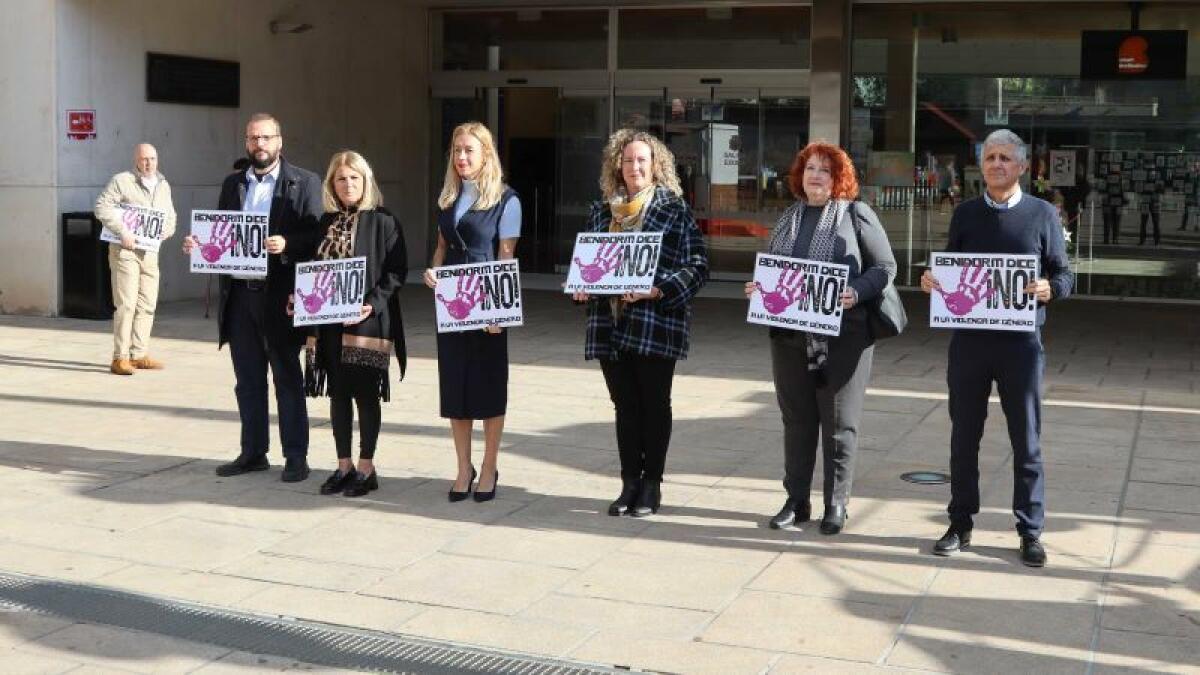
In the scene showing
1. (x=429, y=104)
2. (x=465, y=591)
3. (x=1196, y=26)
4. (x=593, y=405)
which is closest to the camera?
(x=465, y=591)

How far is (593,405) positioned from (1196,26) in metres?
11.9

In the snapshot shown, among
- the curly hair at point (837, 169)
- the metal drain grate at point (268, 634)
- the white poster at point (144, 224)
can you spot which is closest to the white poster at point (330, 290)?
the metal drain grate at point (268, 634)

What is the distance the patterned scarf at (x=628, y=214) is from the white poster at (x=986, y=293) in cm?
144

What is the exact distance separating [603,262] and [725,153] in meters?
13.9

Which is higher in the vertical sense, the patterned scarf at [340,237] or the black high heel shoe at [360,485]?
the patterned scarf at [340,237]

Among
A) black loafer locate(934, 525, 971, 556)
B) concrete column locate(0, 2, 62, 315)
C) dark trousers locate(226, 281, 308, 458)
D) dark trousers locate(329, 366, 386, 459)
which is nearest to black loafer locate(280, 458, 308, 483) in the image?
dark trousers locate(226, 281, 308, 458)

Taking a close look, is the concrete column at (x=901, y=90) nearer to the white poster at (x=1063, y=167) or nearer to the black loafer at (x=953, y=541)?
the white poster at (x=1063, y=167)

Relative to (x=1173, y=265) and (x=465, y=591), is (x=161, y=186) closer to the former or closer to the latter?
(x=465, y=591)

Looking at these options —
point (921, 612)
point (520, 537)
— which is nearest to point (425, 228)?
point (520, 537)

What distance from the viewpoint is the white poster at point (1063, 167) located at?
19.7 m

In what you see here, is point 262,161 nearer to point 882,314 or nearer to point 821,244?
point 821,244

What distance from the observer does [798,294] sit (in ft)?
22.7

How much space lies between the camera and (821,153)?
7023 mm

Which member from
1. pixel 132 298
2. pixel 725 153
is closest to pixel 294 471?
pixel 132 298
